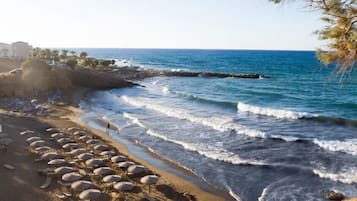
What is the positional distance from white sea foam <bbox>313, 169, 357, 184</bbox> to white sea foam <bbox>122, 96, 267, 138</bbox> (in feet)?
24.2

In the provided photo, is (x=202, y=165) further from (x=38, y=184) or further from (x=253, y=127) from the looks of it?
(x=253, y=127)

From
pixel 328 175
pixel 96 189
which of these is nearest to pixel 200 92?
pixel 328 175

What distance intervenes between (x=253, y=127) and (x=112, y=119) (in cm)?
1176

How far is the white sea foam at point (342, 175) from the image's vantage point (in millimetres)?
17977

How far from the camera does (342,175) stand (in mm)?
18578

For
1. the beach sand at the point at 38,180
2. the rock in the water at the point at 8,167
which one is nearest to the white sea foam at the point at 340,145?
the beach sand at the point at 38,180

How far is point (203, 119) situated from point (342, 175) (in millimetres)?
14706

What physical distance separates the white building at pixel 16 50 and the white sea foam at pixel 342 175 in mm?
63958

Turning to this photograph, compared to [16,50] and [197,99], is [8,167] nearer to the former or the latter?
[197,99]

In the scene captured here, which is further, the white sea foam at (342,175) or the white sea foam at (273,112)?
the white sea foam at (273,112)

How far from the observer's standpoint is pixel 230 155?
863 inches

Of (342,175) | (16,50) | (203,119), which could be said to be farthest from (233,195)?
(16,50)

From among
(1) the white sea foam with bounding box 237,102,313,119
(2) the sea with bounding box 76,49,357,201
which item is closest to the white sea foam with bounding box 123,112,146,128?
(2) the sea with bounding box 76,49,357,201

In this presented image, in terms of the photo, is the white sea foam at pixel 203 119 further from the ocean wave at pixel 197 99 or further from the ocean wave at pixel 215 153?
the ocean wave at pixel 197 99
